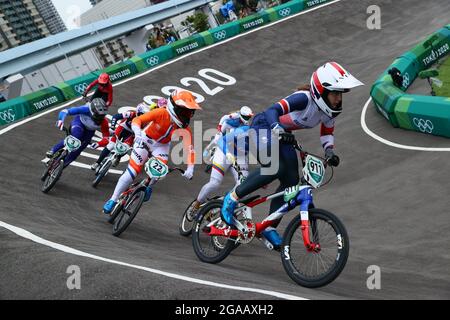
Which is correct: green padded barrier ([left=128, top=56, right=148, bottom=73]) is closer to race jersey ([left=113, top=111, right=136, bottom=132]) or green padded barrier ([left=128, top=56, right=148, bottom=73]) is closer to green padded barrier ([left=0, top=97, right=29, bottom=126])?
green padded barrier ([left=0, top=97, right=29, bottom=126])

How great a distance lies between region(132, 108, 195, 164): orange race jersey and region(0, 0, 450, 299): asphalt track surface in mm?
1803

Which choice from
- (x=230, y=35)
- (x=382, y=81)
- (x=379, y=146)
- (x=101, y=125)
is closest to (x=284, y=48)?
(x=230, y=35)

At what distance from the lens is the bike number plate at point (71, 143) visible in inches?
512

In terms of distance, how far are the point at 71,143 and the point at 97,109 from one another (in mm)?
1057

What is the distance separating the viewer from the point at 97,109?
13.3 m

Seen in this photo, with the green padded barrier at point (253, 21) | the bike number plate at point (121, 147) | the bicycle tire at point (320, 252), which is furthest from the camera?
the green padded barrier at point (253, 21)

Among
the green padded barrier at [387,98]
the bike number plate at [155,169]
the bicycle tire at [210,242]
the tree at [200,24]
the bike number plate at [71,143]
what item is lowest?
the tree at [200,24]

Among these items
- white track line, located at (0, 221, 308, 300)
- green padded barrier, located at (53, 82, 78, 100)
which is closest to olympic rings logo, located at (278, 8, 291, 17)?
green padded barrier, located at (53, 82, 78, 100)

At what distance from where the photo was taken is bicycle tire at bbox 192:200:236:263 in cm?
827

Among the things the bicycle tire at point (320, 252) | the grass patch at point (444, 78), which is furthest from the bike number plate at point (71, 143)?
the grass patch at point (444, 78)

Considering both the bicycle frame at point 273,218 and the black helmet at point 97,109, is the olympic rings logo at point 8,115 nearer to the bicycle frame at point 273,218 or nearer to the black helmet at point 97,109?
the black helmet at point 97,109

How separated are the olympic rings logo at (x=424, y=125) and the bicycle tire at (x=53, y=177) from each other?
381 inches
